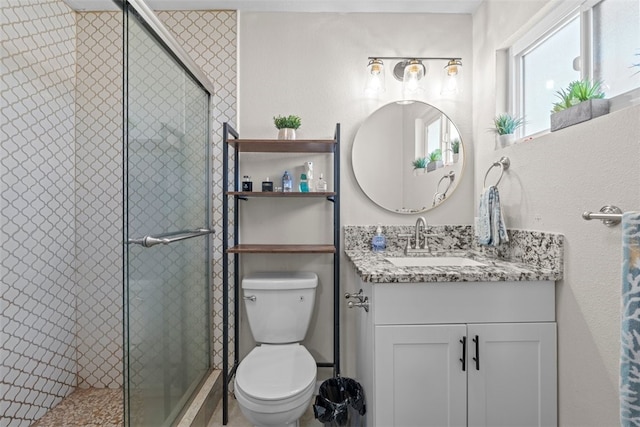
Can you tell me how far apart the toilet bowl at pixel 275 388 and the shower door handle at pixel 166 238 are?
68 centimetres

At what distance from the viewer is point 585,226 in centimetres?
126

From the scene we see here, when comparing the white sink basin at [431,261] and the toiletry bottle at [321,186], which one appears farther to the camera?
the toiletry bottle at [321,186]

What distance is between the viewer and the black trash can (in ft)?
5.21

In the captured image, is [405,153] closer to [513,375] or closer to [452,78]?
[452,78]

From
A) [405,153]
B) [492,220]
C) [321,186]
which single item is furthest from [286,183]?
[492,220]

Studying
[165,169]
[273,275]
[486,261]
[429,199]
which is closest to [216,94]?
[165,169]

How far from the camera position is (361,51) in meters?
2.19

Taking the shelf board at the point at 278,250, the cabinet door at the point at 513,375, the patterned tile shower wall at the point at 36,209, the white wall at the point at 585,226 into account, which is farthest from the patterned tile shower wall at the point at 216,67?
the white wall at the point at 585,226

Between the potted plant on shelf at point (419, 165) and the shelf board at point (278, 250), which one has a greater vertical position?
the potted plant on shelf at point (419, 165)

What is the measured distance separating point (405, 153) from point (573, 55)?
916 millimetres

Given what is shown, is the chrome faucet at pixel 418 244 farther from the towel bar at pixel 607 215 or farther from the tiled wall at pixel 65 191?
the tiled wall at pixel 65 191

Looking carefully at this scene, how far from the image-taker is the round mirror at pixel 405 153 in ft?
7.07

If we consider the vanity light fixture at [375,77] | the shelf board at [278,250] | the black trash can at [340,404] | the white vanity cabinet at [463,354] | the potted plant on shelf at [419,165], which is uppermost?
the vanity light fixture at [375,77]

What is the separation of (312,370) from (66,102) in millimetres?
2048
